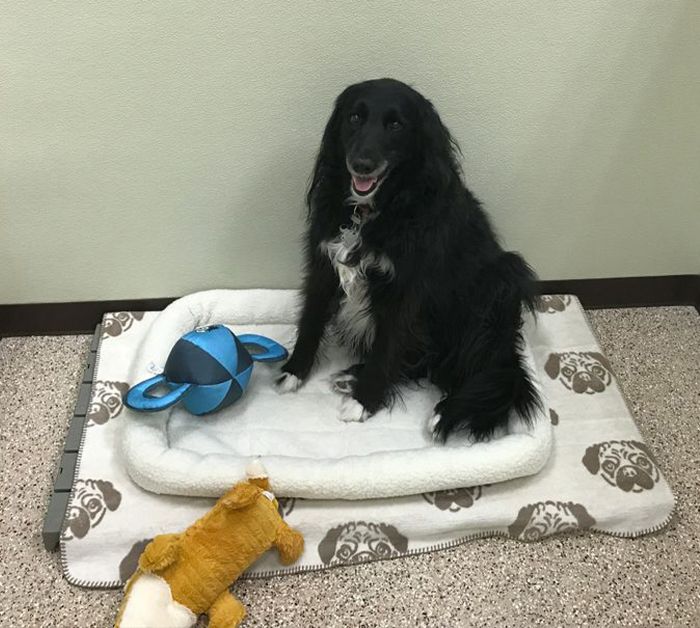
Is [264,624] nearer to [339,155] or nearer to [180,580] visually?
[180,580]

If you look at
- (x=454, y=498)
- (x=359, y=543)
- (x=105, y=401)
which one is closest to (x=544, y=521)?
(x=454, y=498)

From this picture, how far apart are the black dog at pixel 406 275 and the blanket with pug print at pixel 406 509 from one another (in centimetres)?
17

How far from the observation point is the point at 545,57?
57.2 inches

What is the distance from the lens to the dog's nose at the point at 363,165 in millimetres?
1175

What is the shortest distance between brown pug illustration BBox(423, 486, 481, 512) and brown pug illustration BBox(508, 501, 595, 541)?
100mm

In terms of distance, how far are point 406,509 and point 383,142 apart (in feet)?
2.47

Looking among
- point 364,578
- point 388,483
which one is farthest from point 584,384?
point 364,578

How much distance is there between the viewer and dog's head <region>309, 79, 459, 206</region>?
3.96 feet

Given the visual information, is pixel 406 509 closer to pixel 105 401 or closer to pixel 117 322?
pixel 105 401

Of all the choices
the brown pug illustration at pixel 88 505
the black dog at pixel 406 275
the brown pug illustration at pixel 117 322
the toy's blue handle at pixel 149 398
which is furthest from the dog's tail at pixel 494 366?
the brown pug illustration at pixel 117 322

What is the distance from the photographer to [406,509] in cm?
133

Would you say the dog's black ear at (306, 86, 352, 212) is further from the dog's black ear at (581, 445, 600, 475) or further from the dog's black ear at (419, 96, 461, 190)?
the dog's black ear at (581, 445, 600, 475)

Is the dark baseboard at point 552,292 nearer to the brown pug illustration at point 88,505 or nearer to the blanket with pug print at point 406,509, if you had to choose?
the blanket with pug print at point 406,509

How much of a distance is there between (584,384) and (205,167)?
1120 mm
